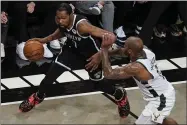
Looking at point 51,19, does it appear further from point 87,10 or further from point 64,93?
point 64,93

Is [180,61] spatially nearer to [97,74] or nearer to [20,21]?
[97,74]

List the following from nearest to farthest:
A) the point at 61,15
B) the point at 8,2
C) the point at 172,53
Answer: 1. the point at 61,15
2. the point at 8,2
3. the point at 172,53

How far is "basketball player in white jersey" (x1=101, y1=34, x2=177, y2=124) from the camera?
13.9 ft

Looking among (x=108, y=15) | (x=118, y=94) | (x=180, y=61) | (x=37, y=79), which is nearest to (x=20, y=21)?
(x=37, y=79)

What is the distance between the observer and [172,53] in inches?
245

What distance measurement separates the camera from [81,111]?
5086 millimetres

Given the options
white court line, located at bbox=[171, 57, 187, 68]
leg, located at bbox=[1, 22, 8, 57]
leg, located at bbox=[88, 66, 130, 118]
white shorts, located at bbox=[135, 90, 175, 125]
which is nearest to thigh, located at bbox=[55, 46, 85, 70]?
leg, located at bbox=[88, 66, 130, 118]

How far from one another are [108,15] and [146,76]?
6.38ft

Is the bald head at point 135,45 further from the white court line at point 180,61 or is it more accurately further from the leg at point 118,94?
the white court line at point 180,61

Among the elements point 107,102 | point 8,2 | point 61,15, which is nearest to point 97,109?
point 107,102

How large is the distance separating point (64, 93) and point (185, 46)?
1.80 metres

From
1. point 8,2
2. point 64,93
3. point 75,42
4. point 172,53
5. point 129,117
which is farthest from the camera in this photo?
point 172,53

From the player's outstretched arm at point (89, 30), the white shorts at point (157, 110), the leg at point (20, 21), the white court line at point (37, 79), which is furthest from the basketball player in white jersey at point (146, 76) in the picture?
the leg at point (20, 21)

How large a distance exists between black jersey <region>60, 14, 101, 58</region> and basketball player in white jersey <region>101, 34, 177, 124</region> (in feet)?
0.96
